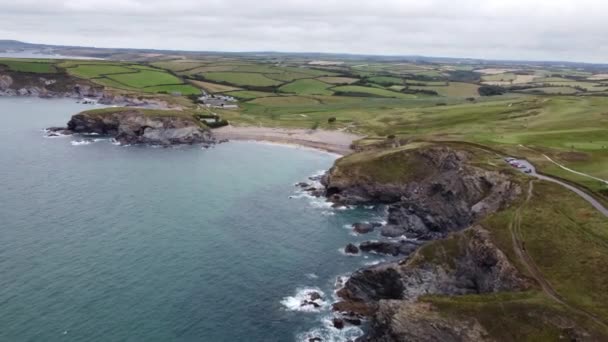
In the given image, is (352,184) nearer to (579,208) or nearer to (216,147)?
(579,208)

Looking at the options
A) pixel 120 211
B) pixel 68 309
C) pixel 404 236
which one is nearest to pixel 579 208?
pixel 404 236

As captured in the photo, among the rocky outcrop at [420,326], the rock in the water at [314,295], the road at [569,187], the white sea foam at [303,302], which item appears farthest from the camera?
the road at [569,187]

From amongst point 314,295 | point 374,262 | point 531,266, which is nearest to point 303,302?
point 314,295

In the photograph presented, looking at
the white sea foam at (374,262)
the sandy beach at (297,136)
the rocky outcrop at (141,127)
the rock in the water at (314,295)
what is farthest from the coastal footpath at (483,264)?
the rocky outcrop at (141,127)

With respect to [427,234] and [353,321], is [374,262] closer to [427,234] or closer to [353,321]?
[427,234]

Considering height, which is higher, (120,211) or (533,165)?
(533,165)

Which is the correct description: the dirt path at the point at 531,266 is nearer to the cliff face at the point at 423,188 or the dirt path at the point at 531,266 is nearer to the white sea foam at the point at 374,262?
the cliff face at the point at 423,188

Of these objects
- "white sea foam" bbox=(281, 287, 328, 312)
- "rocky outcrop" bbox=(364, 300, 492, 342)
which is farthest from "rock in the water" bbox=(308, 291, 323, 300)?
"rocky outcrop" bbox=(364, 300, 492, 342)
